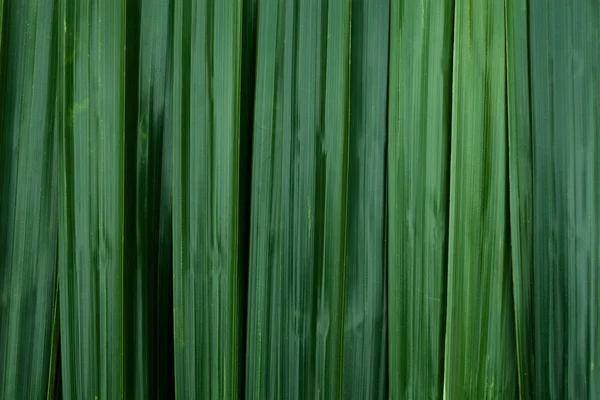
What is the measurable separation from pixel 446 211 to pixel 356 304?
18 centimetres

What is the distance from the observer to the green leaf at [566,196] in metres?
0.63

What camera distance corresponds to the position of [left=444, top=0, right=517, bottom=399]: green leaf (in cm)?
64

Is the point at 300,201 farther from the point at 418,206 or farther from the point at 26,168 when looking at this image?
the point at 26,168

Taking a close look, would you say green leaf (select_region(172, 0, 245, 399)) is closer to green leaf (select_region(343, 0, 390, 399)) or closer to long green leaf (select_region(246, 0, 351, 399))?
long green leaf (select_region(246, 0, 351, 399))

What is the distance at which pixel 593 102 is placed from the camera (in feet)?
2.09

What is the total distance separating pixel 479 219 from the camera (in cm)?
65

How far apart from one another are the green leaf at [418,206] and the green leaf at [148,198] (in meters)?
0.33

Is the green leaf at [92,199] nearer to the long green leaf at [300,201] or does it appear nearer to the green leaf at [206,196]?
the green leaf at [206,196]

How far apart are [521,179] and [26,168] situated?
0.70 meters

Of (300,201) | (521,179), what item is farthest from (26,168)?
(521,179)

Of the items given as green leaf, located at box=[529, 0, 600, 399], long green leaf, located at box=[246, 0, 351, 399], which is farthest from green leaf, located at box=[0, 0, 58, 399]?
green leaf, located at box=[529, 0, 600, 399]

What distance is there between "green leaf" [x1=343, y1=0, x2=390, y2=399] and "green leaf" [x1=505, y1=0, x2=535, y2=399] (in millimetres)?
169

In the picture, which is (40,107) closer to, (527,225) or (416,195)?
(416,195)

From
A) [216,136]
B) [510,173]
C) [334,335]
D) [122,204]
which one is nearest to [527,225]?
[510,173]
